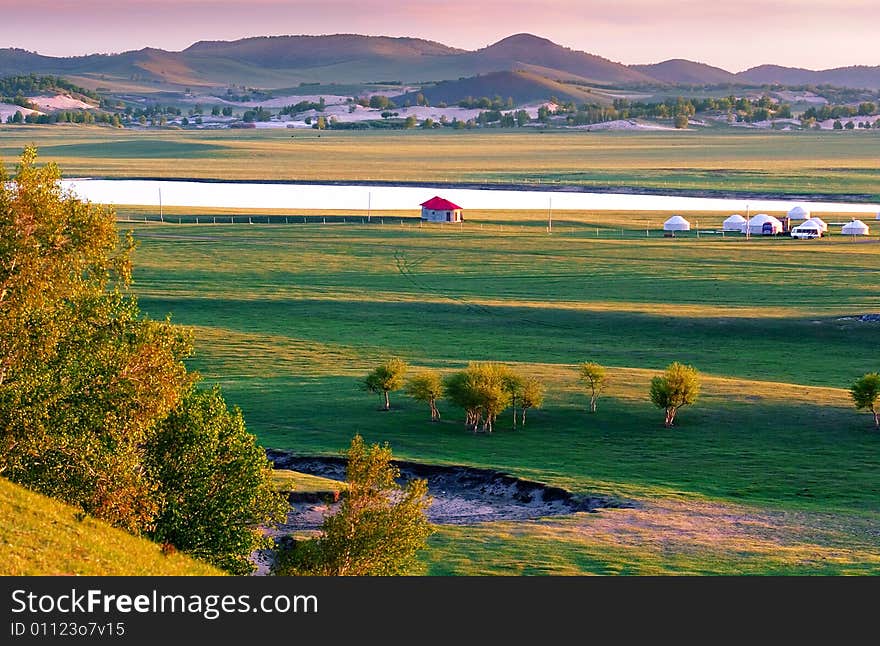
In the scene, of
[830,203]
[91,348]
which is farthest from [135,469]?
[830,203]

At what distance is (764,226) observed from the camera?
122625mm

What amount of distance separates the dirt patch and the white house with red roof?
83052mm

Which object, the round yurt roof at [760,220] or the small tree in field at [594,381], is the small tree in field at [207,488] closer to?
the small tree in field at [594,381]

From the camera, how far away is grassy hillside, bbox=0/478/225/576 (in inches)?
834

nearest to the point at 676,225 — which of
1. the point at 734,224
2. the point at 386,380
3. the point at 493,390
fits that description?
the point at 734,224

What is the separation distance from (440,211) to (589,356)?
63119mm

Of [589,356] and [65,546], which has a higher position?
[65,546]

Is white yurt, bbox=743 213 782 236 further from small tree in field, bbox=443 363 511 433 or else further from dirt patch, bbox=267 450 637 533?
dirt patch, bbox=267 450 637 533

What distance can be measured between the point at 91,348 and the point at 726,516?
19586mm

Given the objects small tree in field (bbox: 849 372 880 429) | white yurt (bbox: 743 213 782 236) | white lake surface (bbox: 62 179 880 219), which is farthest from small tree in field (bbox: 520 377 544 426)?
white lake surface (bbox: 62 179 880 219)

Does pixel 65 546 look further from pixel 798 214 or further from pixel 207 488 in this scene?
pixel 798 214

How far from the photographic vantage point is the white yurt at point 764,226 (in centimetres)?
12238

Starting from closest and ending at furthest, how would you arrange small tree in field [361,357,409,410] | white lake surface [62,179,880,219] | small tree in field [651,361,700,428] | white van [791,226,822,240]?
small tree in field [651,361,700,428]
small tree in field [361,357,409,410]
white van [791,226,822,240]
white lake surface [62,179,880,219]

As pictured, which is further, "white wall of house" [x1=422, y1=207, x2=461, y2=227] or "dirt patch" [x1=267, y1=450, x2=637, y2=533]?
"white wall of house" [x1=422, y1=207, x2=461, y2=227]
